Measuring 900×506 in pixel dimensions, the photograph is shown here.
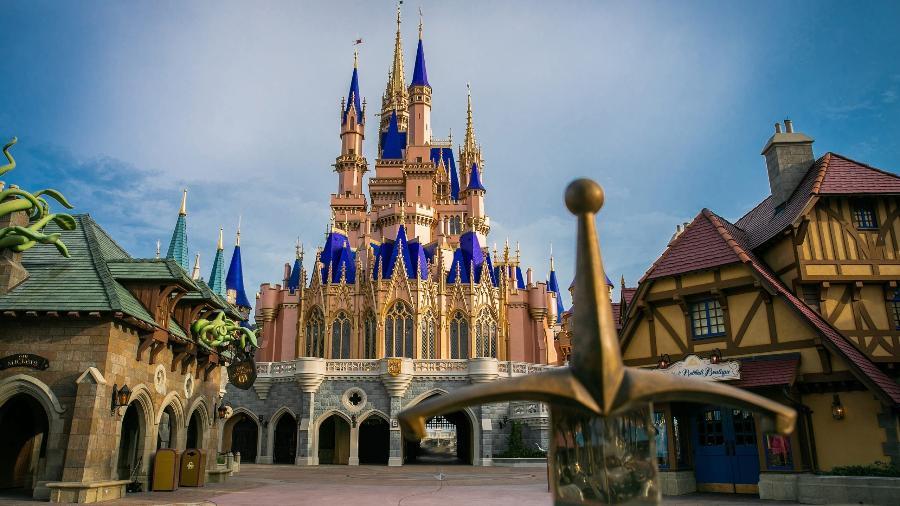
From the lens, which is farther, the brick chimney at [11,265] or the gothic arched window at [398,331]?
the gothic arched window at [398,331]

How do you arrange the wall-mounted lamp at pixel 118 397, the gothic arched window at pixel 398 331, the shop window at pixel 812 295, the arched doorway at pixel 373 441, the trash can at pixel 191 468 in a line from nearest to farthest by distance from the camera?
the wall-mounted lamp at pixel 118 397 < the shop window at pixel 812 295 < the trash can at pixel 191 468 < the arched doorway at pixel 373 441 < the gothic arched window at pixel 398 331

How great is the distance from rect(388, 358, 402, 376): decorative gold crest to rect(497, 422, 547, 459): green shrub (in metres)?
6.73

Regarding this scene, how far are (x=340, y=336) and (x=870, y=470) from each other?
33.0 m

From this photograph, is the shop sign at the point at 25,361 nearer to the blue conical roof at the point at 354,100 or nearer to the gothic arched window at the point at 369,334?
the gothic arched window at the point at 369,334

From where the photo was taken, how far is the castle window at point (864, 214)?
1692 cm

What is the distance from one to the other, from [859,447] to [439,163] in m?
46.9

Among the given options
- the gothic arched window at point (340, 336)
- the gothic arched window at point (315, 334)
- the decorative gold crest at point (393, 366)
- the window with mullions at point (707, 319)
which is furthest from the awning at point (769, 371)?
the gothic arched window at point (315, 334)

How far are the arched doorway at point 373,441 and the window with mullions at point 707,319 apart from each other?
24793 mm

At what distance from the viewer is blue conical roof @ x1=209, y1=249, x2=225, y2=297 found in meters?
45.9

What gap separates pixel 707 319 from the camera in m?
17.5

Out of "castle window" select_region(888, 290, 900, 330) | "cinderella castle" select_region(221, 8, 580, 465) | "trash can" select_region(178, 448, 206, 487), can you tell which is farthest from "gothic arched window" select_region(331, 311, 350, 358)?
"castle window" select_region(888, 290, 900, 330)

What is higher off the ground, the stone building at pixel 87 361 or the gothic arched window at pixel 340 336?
the gothic arched window at pixel 340 336

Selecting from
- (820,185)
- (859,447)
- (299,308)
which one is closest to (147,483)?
(859,447)

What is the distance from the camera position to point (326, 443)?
37.1 m
